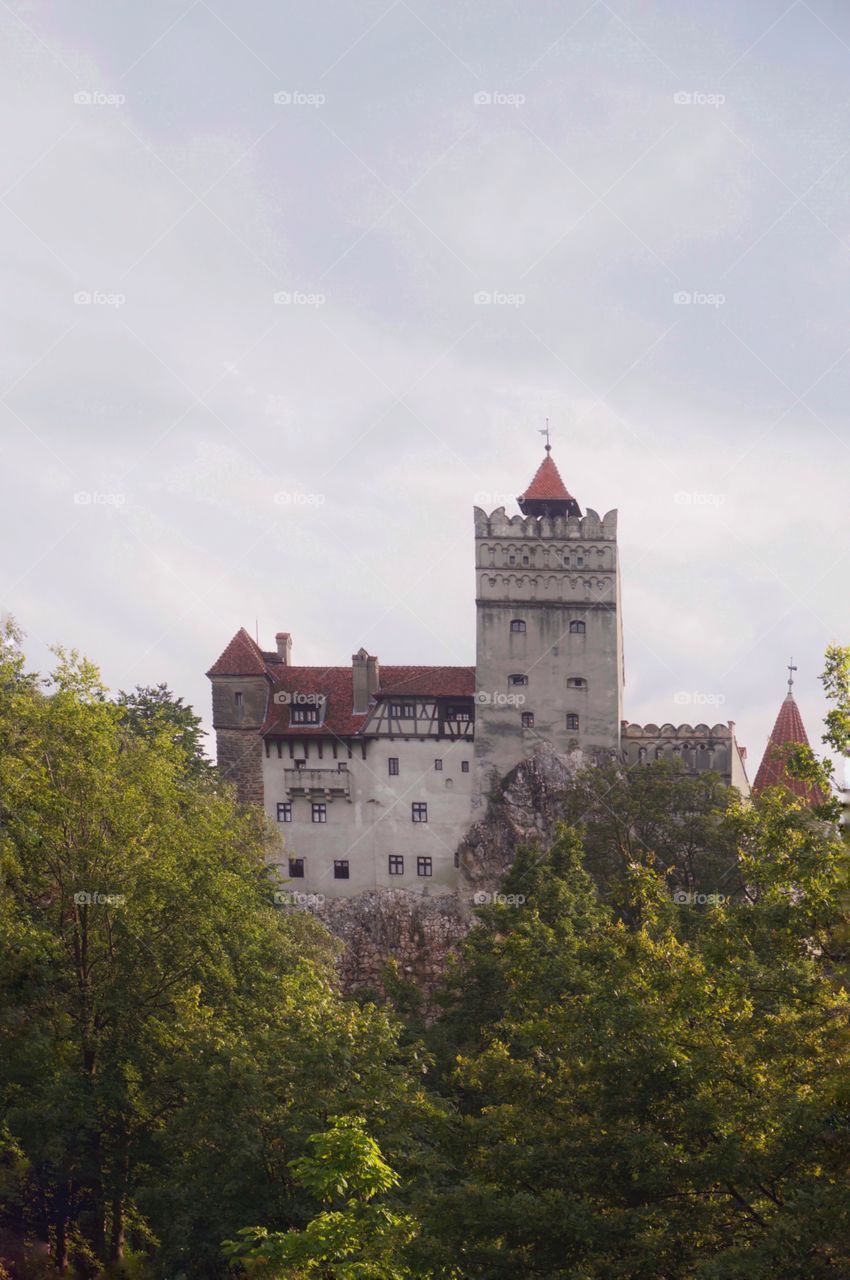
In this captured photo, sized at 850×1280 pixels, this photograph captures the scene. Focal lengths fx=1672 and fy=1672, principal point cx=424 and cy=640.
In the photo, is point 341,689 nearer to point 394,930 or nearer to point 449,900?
point 449,900

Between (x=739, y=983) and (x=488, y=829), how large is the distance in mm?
41168

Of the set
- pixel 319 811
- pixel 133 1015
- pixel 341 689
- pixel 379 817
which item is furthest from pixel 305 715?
pixel 133 1015

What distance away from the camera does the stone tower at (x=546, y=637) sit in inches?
2552

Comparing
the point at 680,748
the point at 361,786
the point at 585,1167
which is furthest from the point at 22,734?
the point at 680,748

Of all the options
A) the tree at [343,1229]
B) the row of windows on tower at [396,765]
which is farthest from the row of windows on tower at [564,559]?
the tree at [343,1229]

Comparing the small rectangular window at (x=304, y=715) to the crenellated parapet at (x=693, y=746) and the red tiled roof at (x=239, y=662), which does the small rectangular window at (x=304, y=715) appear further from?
the crenellated parapet at (x=693, y=746)

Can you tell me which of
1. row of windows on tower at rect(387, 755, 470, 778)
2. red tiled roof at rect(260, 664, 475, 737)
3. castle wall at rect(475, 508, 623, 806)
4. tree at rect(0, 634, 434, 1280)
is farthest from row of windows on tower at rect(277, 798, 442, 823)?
tree at rect(0, 634, 434, 1280)

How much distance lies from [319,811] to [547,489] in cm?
1695

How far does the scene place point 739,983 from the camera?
22859 mm

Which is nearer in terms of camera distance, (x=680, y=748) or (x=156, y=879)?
(x=156, y=879)

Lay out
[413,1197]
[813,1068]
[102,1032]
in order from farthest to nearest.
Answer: [102,1032] → [413,1197] → [813,1068]

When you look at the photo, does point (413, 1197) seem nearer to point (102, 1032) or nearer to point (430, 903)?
point (102, 1032)

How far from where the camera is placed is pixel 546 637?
2603 inches

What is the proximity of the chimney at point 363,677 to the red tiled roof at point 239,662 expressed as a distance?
12.2ft
